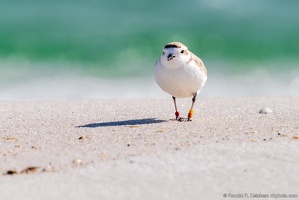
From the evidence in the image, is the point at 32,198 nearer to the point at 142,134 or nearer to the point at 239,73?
the point at 142,134

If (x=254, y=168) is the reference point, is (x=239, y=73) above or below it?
above

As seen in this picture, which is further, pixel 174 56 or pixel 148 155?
pixel 174 56

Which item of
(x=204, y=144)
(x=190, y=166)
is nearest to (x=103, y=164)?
(x=190, y=166)

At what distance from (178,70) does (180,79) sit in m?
0.09

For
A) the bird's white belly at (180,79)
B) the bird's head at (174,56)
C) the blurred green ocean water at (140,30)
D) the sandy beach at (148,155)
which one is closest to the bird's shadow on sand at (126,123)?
the sandy beach at (148,155)

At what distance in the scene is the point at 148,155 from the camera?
402 cm

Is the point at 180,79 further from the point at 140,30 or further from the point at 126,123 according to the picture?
the point at 140,30

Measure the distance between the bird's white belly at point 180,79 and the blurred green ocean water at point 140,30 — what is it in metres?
8.39

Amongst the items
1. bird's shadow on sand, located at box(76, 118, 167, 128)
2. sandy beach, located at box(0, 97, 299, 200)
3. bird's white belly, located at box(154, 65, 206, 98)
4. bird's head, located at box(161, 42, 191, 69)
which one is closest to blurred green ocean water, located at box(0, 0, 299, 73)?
sandy beach, located at box(0, 97, 299, 200)

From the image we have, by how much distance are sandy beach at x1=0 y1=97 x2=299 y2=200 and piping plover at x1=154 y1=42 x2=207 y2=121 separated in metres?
0.38

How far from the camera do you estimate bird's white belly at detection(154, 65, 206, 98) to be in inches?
220

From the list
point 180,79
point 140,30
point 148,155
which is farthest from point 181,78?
point 140,30

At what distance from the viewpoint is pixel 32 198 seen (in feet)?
10.3

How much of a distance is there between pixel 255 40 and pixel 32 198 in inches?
521
